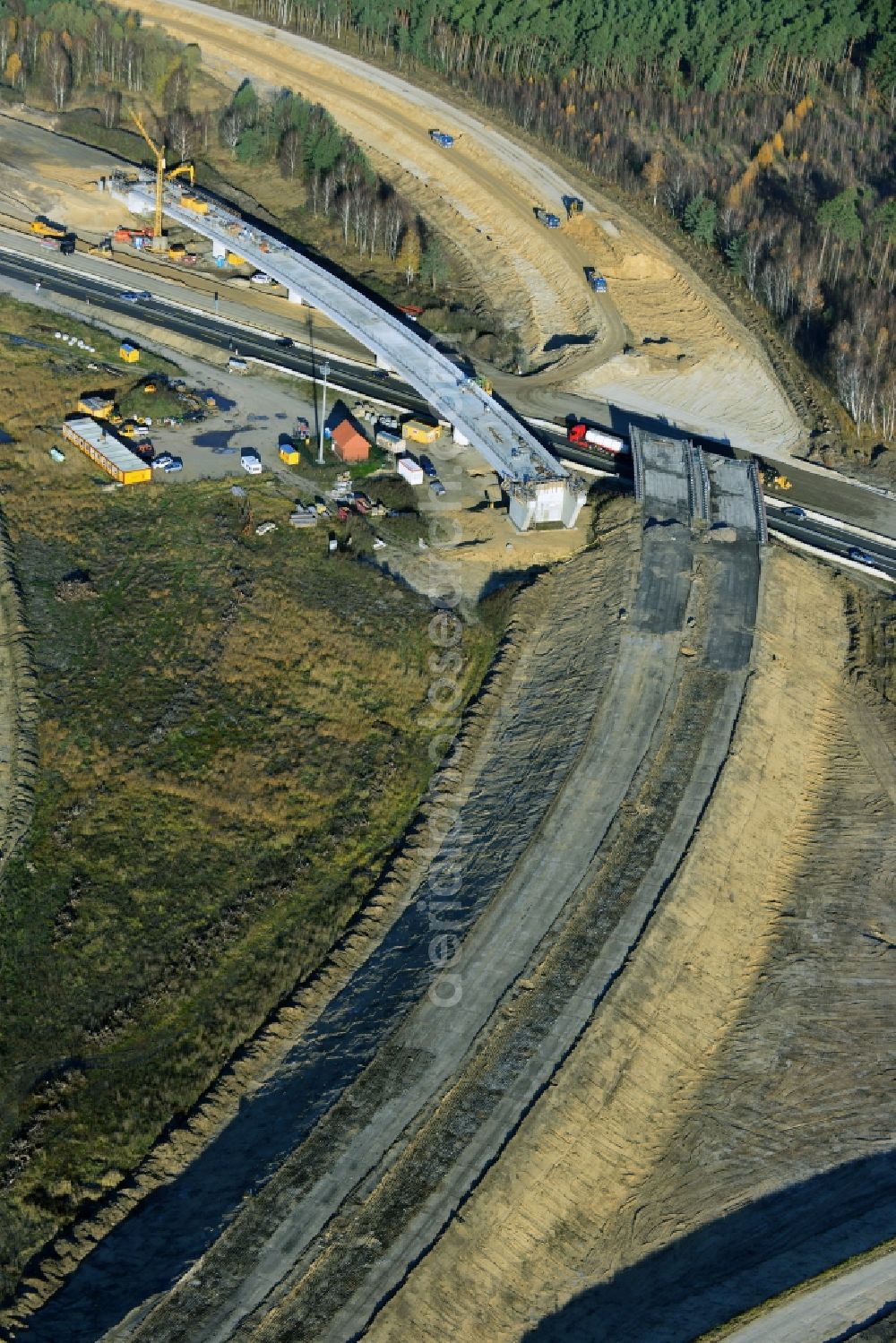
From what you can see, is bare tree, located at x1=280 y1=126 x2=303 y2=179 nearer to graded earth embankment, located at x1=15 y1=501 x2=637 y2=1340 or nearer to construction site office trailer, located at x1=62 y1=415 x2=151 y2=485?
construction site office trailer, located at x1=62 y1=415 x2=151 y2=485

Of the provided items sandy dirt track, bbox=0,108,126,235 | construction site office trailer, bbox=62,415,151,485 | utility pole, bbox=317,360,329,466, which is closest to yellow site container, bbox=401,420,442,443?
utility pole, bbox=317,360,329,466

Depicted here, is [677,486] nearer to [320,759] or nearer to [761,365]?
[761,365]

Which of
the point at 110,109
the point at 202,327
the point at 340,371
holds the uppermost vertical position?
the point at 110,109

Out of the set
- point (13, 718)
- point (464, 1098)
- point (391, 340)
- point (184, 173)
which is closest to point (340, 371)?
point (391, 340)

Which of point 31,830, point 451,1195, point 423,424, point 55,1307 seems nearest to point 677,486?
point 423,424

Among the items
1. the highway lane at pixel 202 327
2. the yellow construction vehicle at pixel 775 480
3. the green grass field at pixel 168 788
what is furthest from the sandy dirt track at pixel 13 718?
the yellow construction vehicle at pixel 775 480

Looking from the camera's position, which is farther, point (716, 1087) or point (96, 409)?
point (96, 409)

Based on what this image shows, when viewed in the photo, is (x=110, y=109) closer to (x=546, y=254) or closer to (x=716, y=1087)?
(x=546, y=254)
